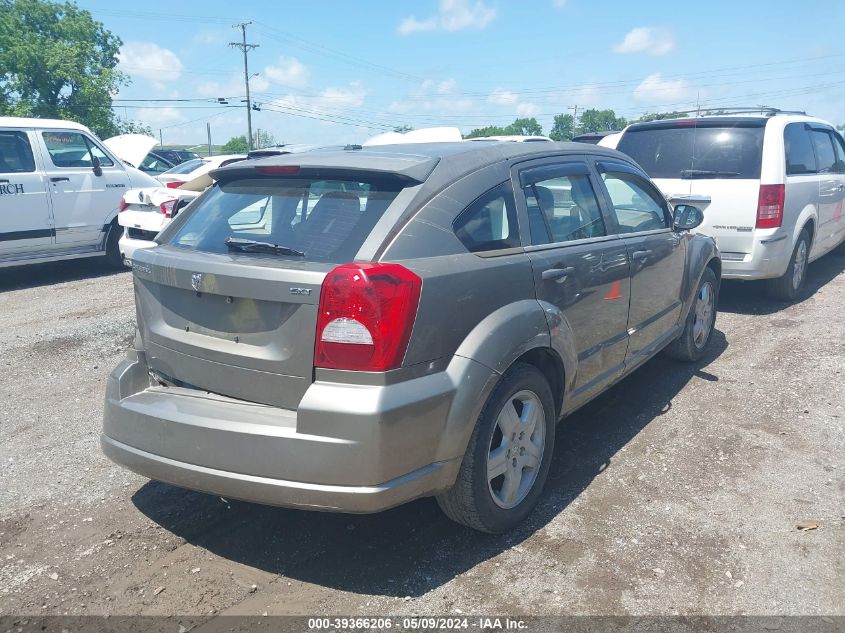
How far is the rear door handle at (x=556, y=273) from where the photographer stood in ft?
11.1

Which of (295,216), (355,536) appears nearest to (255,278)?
(295,216)

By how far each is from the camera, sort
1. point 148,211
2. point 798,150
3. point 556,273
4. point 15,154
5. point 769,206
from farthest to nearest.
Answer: point 15,154, point 148,211, point 798,150, point 769,206, point 556,273

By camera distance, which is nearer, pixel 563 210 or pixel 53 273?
pixel 563 210

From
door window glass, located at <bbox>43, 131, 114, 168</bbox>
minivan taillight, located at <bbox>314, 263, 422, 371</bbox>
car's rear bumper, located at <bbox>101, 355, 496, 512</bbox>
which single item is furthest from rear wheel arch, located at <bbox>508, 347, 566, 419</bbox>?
door window glass, located at <bbox>43, 131, 114, 168</bbox>

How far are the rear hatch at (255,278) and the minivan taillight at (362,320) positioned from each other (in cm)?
6

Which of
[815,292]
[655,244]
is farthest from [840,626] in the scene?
A: [815,292]

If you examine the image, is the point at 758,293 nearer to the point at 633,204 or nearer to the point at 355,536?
the point at 633,204

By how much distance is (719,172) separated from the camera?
23.0ft

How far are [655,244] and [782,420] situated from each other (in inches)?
56.8

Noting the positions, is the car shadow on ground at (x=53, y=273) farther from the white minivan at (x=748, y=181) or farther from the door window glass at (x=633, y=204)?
the door window glass at (x=633, y=204)

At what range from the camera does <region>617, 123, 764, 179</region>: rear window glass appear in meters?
6.93

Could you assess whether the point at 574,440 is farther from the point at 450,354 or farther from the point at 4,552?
the point at 4,552

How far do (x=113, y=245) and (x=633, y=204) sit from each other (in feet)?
25.7

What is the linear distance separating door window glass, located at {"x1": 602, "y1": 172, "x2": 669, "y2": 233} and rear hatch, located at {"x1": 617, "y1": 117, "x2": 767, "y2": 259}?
2343 millimetres
